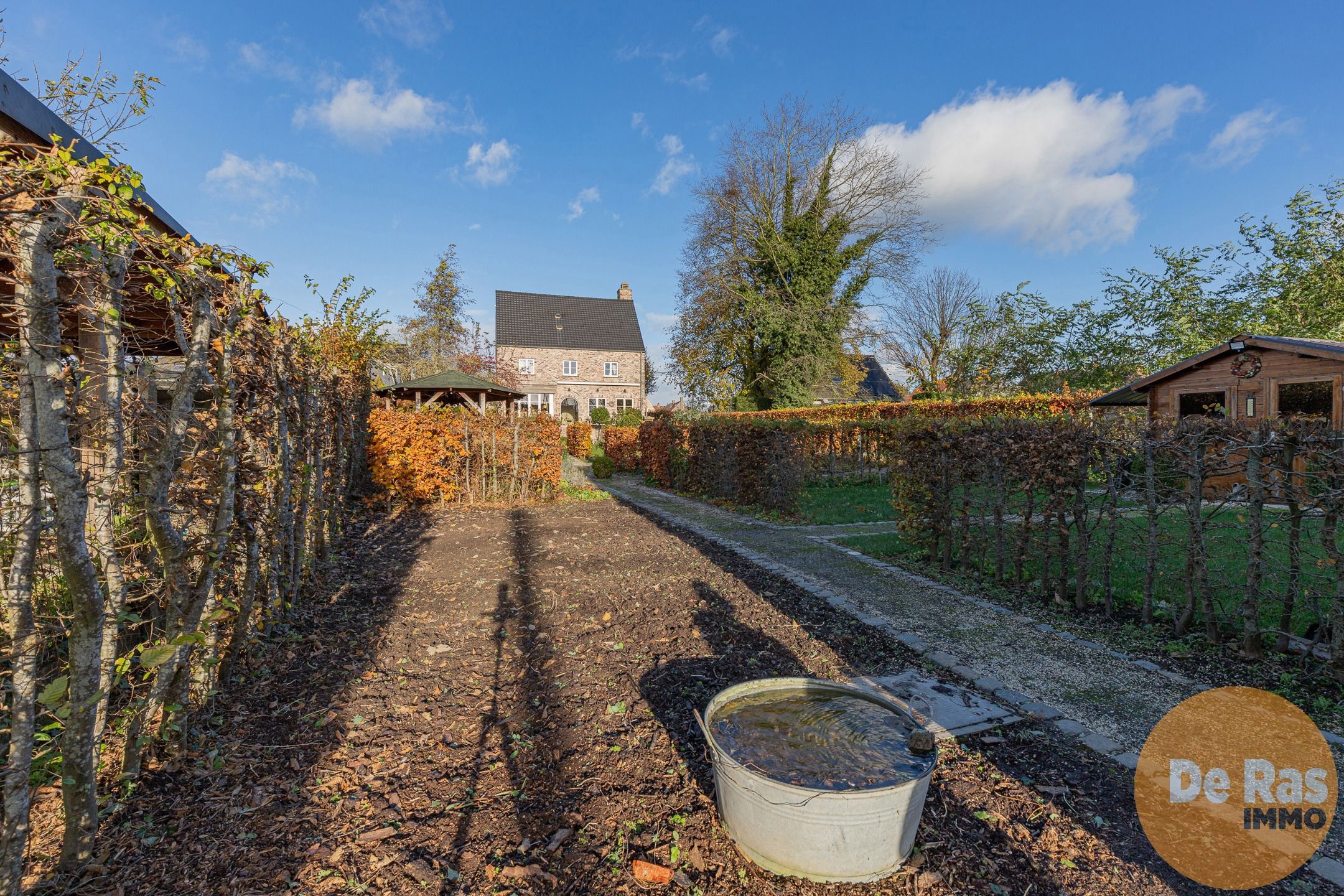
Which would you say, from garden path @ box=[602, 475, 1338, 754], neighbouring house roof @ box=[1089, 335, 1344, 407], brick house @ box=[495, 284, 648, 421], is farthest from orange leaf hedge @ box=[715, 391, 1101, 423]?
brick house @ box=[495, 284, 648, 421]

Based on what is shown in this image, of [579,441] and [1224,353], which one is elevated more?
[1224,353]

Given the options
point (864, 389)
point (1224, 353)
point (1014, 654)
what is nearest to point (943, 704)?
point (1014, 654)

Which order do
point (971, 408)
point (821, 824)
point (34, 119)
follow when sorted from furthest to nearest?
point (971, 408), point (34, 119), point (821, 824)

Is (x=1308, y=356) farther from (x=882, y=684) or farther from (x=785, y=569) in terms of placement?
(x=882, y=684)

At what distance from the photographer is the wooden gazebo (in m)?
12.8

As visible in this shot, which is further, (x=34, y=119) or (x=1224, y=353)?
(x=1224, y=353)

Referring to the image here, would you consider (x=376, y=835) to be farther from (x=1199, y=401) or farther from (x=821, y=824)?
(x=1199, y=401)

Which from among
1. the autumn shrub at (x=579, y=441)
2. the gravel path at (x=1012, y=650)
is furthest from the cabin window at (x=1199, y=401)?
the autumn shrub at (x=579, y=441)

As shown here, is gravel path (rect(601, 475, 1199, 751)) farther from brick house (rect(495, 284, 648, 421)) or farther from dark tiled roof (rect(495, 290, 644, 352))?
dark tiled roof (rect(495, 290, 644, 352))

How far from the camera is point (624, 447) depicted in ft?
67.1

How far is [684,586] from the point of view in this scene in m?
5.74

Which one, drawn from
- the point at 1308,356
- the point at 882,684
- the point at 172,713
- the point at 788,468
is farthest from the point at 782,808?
the point at 1308,356

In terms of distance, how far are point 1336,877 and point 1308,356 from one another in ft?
37.5

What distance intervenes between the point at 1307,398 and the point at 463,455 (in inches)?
557
